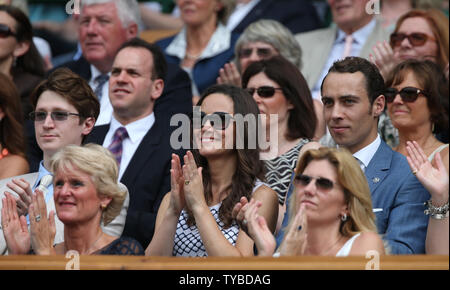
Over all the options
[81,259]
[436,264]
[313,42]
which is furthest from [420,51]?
[81,259]

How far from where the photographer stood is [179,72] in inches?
236

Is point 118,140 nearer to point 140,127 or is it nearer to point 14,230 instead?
point 140,127

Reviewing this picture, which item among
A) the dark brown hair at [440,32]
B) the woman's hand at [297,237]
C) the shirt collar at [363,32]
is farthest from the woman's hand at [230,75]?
the woman's hand at [297,237]

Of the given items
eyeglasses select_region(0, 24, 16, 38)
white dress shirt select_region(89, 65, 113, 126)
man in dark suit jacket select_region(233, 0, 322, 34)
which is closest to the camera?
white dress shirt select_region(89, 65, 113, 126)

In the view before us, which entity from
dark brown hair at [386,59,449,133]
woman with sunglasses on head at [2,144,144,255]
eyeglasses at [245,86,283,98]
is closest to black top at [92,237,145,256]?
woman with sunglasses on head at [2,144,144,255]

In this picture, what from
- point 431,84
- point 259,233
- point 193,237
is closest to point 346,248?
point 259,233

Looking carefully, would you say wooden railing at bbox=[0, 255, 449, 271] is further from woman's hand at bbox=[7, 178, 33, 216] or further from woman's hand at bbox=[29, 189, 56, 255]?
woman's hand at bbox=[7, 178, 33, 216]

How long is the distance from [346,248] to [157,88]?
219 centimetres

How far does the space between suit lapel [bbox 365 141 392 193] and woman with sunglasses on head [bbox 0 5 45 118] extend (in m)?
2.75

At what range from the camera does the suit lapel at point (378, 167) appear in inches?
173

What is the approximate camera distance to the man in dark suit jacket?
285 inches

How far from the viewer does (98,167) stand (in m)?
4.29

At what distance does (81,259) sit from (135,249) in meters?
0.31
